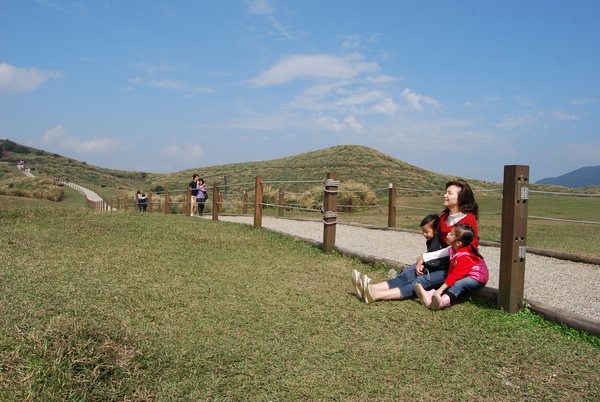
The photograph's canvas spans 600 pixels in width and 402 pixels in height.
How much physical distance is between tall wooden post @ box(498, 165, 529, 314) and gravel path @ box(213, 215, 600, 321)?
51cm

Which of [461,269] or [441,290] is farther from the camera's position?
[461,269]

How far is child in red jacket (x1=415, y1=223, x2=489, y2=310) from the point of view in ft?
12.0

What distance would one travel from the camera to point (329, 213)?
20.4ft

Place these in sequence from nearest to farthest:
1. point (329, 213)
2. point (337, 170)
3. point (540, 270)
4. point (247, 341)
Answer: point (247, 341) → point (540, 270) → point (329, 213) → point (337, 170)

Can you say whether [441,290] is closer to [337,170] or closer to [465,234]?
[465,234]

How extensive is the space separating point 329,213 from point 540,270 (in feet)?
8.42

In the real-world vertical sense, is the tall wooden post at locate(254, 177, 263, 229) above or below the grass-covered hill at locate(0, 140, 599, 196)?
below

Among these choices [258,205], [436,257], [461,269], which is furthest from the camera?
[258,205]

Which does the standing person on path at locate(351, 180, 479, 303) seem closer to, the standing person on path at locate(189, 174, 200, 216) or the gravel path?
the gravel path

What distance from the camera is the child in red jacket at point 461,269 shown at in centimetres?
365

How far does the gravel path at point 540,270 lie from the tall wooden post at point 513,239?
1.67 feet

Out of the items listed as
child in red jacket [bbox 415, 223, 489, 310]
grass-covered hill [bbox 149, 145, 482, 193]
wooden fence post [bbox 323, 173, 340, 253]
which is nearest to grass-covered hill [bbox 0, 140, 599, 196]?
grass-covered hill [bbox 149, 145, 482, 193]

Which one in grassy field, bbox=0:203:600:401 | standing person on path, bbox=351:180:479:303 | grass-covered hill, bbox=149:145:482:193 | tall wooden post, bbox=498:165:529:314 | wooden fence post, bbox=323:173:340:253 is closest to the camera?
grassy field, bbox=0:203:600:401

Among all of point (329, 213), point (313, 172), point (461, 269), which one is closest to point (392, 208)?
point (329, 213)
